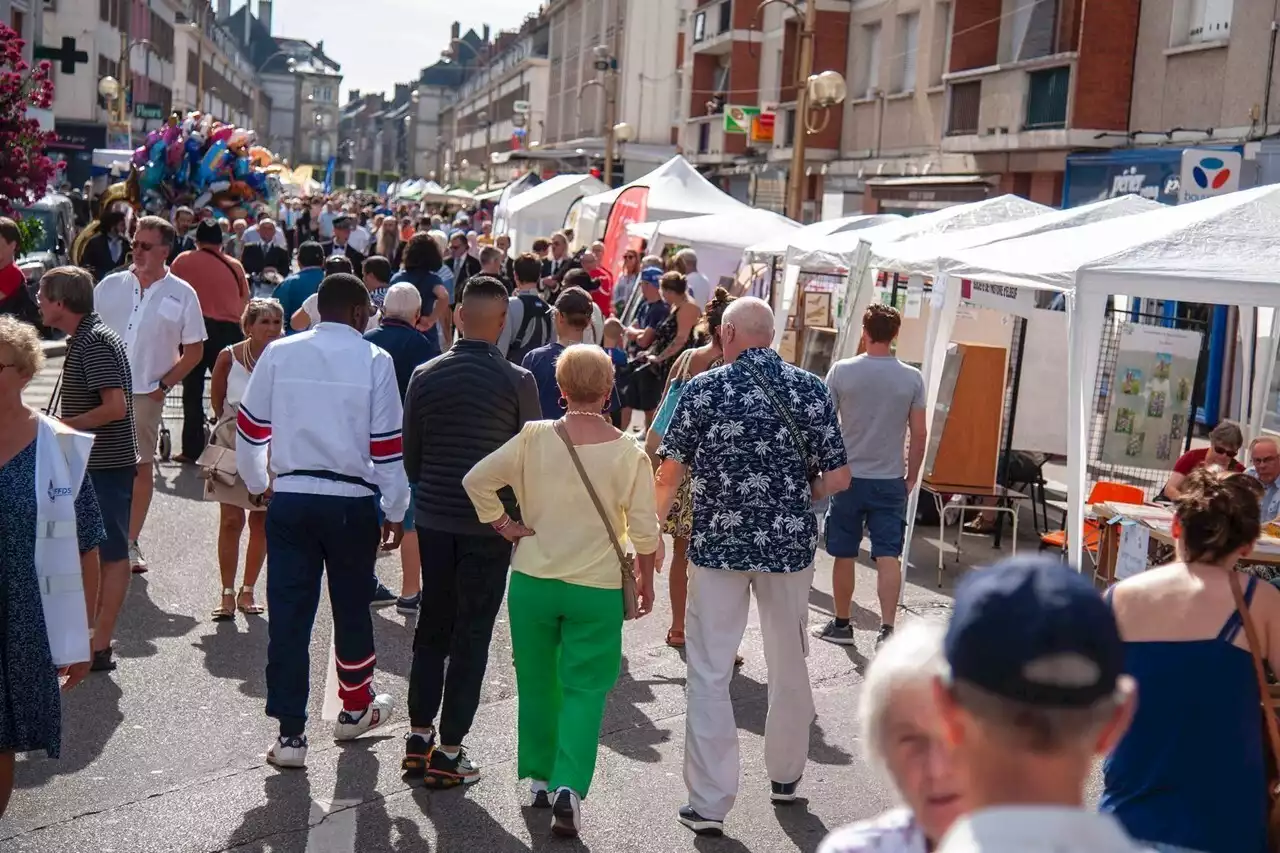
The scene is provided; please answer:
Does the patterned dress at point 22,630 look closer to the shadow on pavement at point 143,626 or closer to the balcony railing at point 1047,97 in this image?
the shadow on pavement at point 143,626

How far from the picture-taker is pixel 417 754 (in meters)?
5.91

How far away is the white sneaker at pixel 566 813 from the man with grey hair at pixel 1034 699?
366 centimetres

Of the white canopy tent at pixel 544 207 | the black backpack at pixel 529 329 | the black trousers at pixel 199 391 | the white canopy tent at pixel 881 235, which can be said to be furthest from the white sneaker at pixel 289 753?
the white canopy tent at pixel 544 207

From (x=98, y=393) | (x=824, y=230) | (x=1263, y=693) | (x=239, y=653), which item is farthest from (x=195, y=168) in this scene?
(x=1263, y=693)

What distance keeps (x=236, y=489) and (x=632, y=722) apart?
255cm

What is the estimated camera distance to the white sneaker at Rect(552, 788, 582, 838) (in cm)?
529

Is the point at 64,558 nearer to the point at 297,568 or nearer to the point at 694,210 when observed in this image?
the point at 297,568

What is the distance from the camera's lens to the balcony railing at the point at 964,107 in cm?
2428

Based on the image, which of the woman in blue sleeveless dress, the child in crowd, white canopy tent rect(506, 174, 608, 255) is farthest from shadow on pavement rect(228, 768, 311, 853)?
white canopy tent rect(506, 174, 608, 255)

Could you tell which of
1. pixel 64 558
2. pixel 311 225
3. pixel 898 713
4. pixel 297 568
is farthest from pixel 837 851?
pixel 311 225

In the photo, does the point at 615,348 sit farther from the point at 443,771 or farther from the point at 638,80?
the point at 638,80

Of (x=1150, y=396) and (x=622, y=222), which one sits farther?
(x=622, y=222)

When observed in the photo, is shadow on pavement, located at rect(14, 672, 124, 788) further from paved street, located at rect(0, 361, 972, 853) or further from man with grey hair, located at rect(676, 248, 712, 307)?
man with grey hair, located at rect(676, 248, 712, 307)

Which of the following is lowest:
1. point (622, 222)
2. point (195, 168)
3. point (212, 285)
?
point (212, 285)
